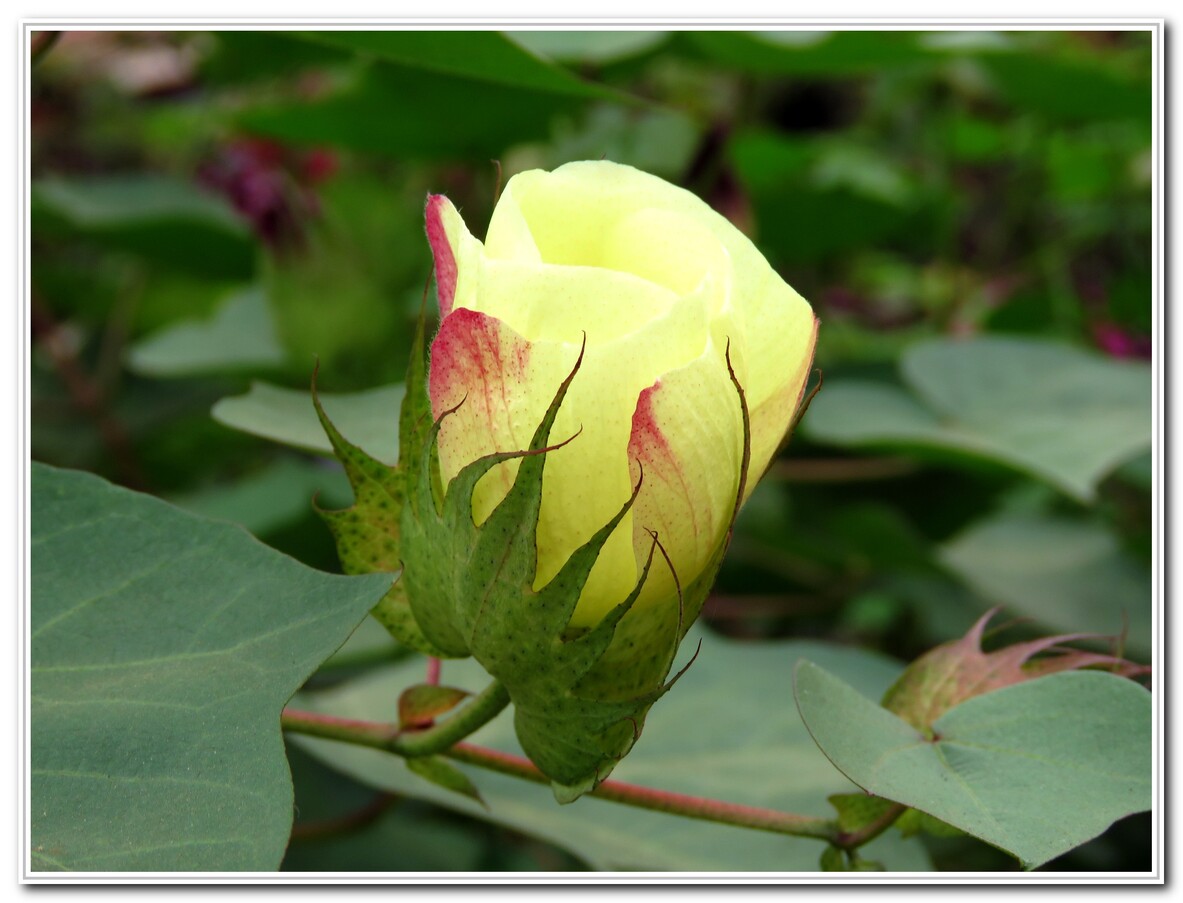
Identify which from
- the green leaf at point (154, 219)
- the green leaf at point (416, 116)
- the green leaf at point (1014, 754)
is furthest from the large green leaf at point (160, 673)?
the green leaf at point (154, 219)

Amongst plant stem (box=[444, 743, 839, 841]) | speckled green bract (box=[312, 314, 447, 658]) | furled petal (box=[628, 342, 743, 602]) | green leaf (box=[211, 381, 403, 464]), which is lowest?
plant stem (box=[444, 743, 839, 841])

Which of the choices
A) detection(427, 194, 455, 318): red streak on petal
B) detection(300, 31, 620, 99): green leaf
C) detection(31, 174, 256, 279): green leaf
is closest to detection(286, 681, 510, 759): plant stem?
detection(427, 194, 455, 318): red streak on petal

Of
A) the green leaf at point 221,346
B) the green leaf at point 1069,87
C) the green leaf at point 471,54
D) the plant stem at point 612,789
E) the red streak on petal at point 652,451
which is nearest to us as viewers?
the red streak on petal at point 652,451

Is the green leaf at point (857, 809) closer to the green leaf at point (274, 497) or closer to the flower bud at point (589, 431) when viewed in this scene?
the flower bud at point (589, 431)

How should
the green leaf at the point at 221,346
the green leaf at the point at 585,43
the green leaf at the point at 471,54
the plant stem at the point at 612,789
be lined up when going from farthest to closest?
the green leaf at the point at 221,346 → the green leaf at the point at 585,43 → the green leaf at the point at 471,54 → the plant stem at the point at 612,789

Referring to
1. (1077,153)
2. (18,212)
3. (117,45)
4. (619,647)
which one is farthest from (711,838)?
(1077,153)

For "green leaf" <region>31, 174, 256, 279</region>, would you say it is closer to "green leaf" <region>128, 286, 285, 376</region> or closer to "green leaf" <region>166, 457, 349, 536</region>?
"green leaf" <region>128, 286, 285, 376</region>

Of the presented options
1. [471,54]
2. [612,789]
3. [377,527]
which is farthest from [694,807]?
[471,54]

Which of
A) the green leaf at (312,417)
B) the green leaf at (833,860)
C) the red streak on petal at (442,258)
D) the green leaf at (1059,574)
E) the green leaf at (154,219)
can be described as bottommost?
the green leaf at (1059,574)

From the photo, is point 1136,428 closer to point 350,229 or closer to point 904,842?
point 904,842
